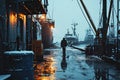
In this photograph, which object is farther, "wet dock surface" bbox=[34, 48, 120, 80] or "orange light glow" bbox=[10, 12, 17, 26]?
"orange light glow" bbox=[10, 12, 17, 26]

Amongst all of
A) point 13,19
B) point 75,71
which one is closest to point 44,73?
point 75,71

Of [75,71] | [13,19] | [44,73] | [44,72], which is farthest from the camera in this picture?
[75,71]

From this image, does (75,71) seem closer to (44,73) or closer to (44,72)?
(44,72)

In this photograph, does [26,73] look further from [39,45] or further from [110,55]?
[110,55]

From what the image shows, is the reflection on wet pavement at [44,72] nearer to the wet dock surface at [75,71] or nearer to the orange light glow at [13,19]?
the wet dock surface at [75,71]

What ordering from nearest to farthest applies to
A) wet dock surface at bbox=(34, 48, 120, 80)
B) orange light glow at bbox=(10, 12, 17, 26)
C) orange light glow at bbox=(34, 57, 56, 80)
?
orange light glow at bbox=(34, 57, 56, 80), wet dock surface at bbox=(34, 48, 120, 80), orange light glow at bbox=(10, 12, 17, 26)

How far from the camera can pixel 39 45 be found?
2414 cm

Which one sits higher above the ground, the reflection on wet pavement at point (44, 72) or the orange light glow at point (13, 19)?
the orange light glow at point (13, 19)

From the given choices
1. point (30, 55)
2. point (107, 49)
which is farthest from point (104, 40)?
point (30, 55)

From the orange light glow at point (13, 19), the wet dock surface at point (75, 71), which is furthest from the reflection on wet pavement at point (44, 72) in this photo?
the orange light glow at point (13, 19)

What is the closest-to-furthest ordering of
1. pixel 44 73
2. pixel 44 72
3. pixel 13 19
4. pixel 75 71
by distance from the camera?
pixel 44 73 → pixel 44 72 → pixel 13 19 → pixel 75 71

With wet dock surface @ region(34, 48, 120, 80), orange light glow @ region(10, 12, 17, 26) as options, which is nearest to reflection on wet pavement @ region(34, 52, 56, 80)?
wet dock surface @ region(34, 48, 120, 80)

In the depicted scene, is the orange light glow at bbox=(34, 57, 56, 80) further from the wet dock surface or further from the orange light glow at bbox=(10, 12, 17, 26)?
the orange light glow at bbox=(10, 12, 17, 26)

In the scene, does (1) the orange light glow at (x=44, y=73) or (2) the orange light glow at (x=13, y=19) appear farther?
(2) the orange light glow at (x=13, y=19)
